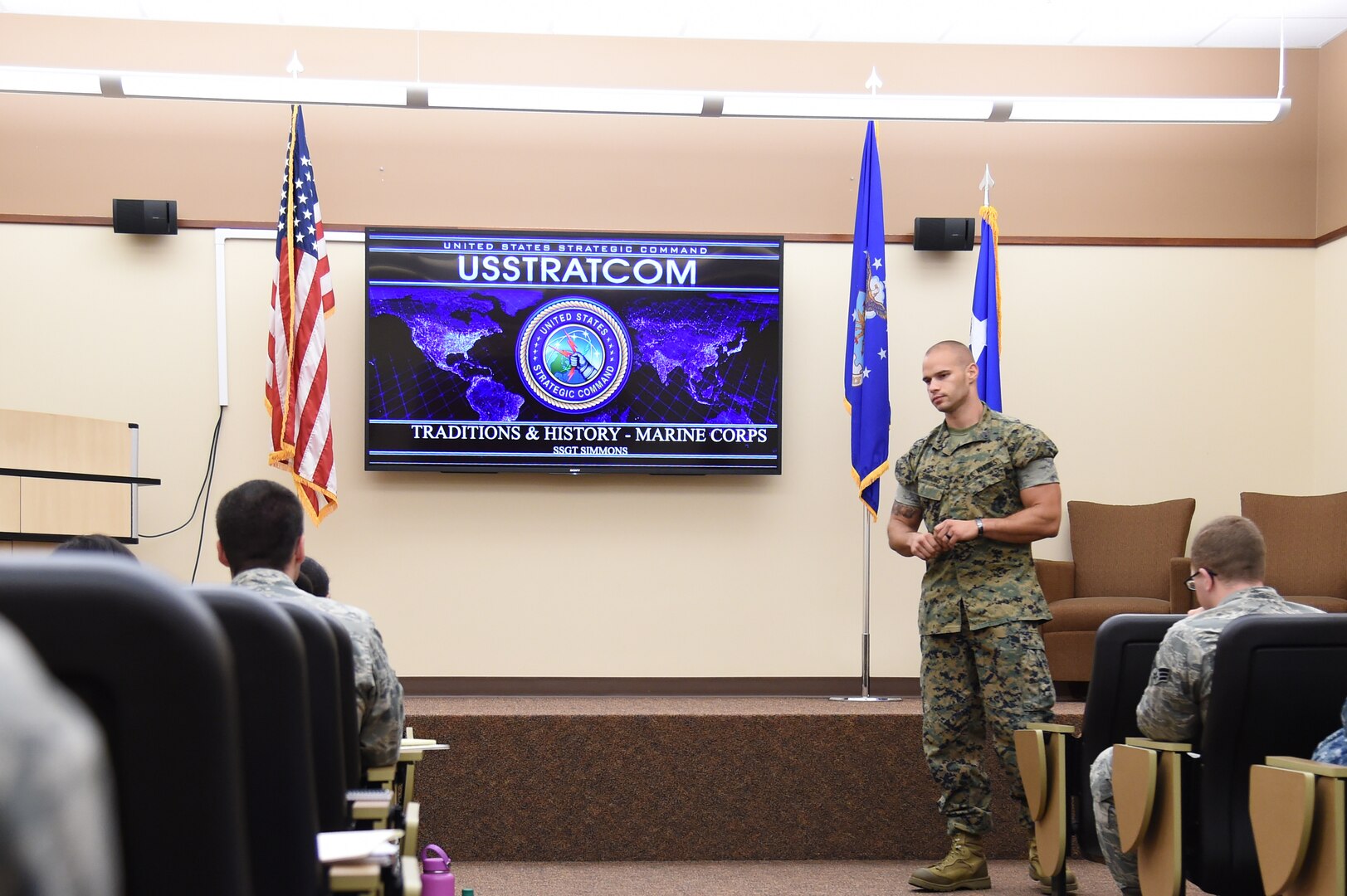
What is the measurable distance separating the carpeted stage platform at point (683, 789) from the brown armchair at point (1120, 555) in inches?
65.6

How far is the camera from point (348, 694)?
2.11m

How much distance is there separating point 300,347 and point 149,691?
5606mm

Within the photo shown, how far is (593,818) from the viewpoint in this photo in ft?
15.9

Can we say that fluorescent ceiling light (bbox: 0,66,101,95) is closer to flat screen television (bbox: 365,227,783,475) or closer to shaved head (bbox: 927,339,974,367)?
flat screen television (bbox: 365,227,783,475)

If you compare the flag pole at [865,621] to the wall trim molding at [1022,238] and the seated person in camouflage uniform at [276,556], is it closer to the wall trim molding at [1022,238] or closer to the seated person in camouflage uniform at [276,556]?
the wall trim molding at [1022,238]

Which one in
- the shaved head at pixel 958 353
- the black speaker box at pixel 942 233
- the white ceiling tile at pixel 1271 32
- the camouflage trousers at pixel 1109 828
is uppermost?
the white ceiling tile at pixel 1271 32

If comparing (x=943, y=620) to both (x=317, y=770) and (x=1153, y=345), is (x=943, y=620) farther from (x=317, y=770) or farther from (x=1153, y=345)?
(x=1153, y=345)

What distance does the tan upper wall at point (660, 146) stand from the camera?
6621 mm

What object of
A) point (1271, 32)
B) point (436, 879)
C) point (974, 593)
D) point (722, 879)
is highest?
point (1271, 32)

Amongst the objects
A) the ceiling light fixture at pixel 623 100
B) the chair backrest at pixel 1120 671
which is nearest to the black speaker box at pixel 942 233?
the ceiling light fixture at pixel 623 100

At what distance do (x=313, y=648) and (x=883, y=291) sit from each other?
4551 millimetres

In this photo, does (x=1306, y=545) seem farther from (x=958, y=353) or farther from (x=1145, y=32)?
(x=958, y=353)

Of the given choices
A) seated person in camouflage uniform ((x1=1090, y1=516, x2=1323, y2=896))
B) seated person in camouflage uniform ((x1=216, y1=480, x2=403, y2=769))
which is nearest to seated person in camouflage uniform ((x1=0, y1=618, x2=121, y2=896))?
seated person in camouflage uniform ((x1=216, y1=480, x2=403, y2=769))

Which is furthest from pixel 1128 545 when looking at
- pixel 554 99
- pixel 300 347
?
pixel 300 347
